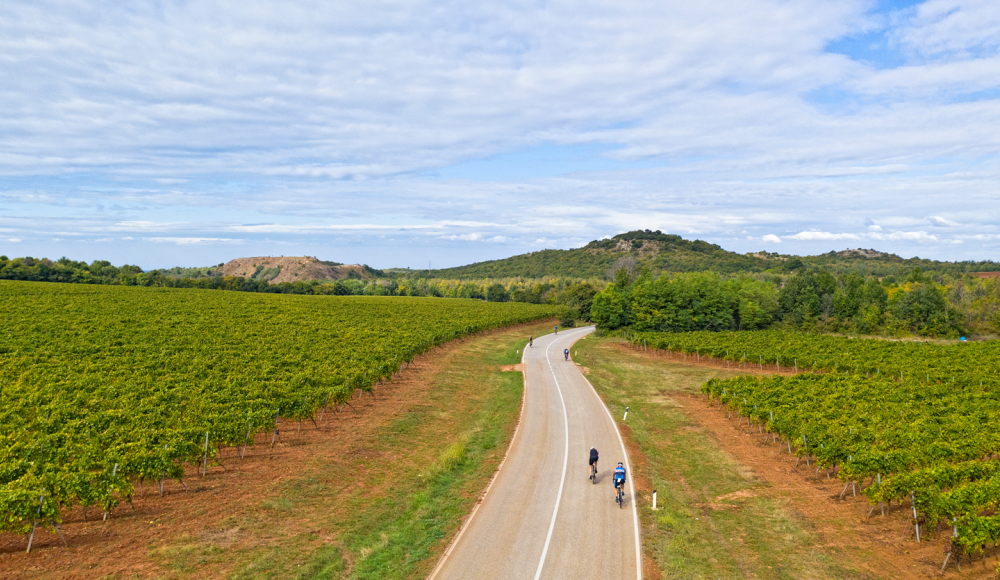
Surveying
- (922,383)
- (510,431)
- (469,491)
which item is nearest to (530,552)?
(469,491)

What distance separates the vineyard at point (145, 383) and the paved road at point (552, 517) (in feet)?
40.3

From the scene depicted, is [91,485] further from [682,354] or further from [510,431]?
[682,354]

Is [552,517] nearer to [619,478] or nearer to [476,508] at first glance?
[476,508]

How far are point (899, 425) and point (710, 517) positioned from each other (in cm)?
1539

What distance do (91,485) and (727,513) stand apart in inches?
960

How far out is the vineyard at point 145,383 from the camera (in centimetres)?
1841

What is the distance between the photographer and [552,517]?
64.3 ft

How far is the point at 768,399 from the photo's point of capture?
114 ft

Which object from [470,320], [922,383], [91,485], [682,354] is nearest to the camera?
[91,485]

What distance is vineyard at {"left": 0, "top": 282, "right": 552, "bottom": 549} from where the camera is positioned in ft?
60.4

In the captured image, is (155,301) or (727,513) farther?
(155,301)

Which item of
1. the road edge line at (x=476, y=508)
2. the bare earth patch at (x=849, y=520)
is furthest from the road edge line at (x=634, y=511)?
the road edge line at (x=476, y=508)

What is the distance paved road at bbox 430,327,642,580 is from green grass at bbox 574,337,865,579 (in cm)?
137

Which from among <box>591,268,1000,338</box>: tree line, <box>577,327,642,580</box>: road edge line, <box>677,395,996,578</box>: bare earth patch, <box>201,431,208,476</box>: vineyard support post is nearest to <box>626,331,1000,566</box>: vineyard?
<box>677,395,996,578</box>: bare earth patch
